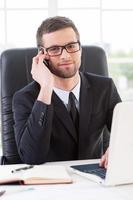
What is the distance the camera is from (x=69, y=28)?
187 centimetres

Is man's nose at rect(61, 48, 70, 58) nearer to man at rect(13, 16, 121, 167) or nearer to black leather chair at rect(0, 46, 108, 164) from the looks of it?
man at rect(13, 16, 121, 167)

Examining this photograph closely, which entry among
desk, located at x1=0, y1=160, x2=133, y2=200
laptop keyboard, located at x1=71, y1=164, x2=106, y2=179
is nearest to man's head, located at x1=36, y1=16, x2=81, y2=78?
laptop keyboard, located at x1=71, y1=164, x2=106, y2=179

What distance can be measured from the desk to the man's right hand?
1.66ft

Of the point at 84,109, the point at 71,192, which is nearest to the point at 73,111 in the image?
the point at 84,109

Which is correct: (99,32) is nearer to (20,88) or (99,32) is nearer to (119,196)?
(20,88)

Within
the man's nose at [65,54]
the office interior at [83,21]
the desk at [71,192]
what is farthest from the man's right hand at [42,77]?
the office interior at [83,21]

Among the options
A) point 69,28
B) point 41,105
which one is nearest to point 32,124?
point 41,105

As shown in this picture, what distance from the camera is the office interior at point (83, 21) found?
124 inches

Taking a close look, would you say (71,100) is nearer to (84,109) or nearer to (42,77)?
(84,109)

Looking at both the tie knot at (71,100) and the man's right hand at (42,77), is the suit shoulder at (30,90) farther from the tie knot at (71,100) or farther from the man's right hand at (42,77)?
the tie knot at (71,100)

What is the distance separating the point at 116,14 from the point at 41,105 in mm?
1815

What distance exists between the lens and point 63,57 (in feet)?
5.87

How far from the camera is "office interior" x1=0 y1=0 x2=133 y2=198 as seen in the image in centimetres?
315

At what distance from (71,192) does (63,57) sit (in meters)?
→ 0.75
